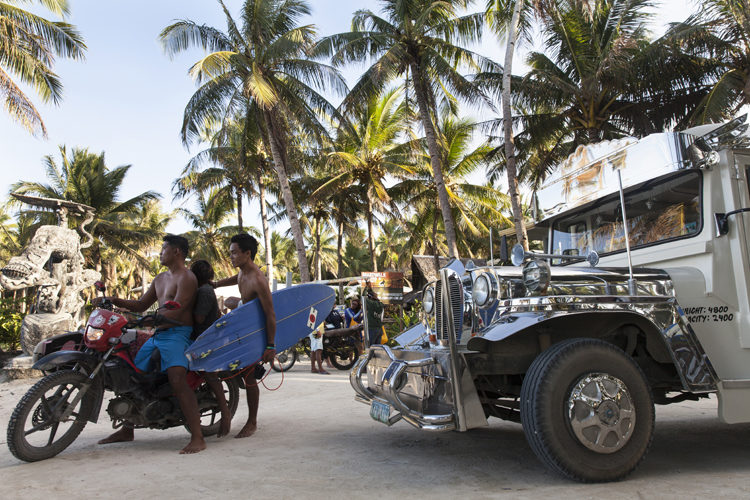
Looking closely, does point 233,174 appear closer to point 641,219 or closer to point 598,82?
point 598,82

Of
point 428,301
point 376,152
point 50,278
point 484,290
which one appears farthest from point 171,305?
point 376,152

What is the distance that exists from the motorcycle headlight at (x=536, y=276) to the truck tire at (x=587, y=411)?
36 centimetres

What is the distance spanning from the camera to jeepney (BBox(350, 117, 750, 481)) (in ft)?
10.0

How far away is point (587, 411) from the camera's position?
3047 mm

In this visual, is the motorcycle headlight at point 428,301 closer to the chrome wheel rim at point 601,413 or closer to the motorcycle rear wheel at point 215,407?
the chrome wheel rim at point 601,413

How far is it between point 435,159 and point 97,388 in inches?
530

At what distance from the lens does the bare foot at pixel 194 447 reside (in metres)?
4.05

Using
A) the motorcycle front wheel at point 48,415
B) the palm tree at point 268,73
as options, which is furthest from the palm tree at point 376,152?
the motorcycle front wheel at point 48,415

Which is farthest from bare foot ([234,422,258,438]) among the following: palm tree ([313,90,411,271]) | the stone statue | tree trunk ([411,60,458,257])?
palm tree ([313,90,411,271])

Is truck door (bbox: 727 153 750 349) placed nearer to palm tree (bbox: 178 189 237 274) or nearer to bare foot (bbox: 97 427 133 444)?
bare foot (bbox: 97 427 133 444)

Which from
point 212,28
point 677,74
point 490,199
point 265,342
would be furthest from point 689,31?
point 265,342

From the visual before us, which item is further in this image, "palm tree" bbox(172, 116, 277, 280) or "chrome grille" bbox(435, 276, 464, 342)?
"palm tree" bbox(172, 116, 277, 280)

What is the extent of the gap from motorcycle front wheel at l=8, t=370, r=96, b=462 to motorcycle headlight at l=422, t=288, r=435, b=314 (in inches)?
105

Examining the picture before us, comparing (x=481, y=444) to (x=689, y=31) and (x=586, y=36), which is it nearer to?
(x=689, y=31)
